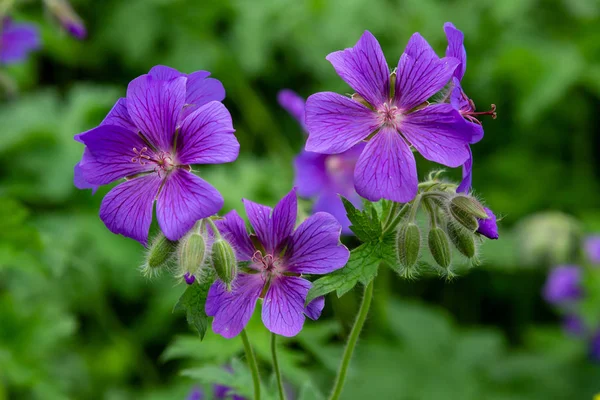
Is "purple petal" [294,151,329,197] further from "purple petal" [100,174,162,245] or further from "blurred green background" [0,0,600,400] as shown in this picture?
"purple petal" [100,174,162,245]

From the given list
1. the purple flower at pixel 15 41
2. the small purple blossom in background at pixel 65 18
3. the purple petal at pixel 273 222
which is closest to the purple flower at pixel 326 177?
the small purple blossom in background at pixel 65 18

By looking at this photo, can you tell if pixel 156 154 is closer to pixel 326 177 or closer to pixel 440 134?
pixel 440 134

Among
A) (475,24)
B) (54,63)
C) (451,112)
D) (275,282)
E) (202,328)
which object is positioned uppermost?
(475,24)

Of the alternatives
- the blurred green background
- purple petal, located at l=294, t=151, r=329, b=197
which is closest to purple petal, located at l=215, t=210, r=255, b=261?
the blurred green background

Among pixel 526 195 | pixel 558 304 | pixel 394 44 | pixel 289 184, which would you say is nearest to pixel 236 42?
pixel 394 44

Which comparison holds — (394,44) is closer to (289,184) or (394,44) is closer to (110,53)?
(289,184)

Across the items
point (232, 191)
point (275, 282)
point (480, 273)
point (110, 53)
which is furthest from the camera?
point (110, 53)
